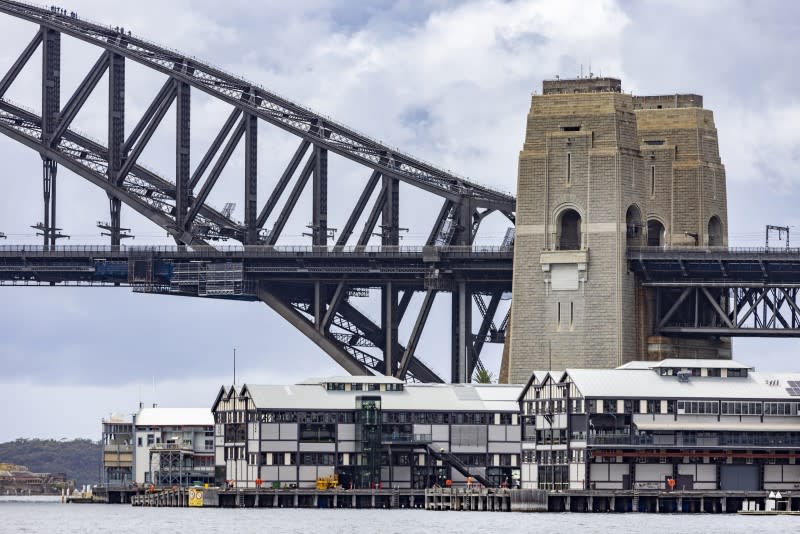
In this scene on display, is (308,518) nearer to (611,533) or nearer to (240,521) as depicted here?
(240,521)

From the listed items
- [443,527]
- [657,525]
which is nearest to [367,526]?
[443,527]

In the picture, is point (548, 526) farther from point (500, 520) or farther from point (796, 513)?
point (796, 513)

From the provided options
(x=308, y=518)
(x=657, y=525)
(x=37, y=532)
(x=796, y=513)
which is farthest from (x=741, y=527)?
(x=37, y=532)

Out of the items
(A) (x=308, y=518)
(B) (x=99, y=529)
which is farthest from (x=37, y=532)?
(A) (x=308, y=518)

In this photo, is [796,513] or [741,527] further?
[796,513]

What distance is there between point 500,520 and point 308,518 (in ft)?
54.5

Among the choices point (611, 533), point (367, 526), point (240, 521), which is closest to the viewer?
point (611, 533)

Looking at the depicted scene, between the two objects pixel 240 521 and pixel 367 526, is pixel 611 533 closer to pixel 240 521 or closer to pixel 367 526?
pixel 367 526

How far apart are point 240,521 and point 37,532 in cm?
1586

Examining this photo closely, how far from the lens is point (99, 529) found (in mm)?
191000

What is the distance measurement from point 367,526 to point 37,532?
83.5ft

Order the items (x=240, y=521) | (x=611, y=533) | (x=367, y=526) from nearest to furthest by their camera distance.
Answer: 1. (x=611, y=533)
2. (x=367, y=526)
3. (x=240, y=521)

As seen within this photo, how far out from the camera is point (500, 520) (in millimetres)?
190750

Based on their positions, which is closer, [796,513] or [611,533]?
[611,533]
